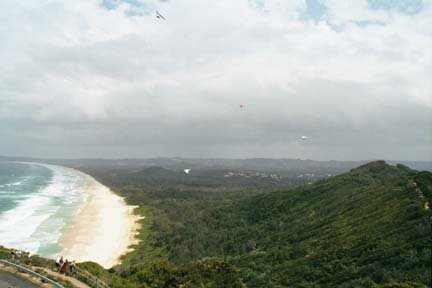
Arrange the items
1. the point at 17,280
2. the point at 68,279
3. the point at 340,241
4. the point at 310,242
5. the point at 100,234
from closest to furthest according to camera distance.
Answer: the point at 17,280 → the point at 68,279 → the point at 340,241 → the point at 310,242 → the point at 100,234

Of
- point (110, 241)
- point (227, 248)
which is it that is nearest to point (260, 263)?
point (227, 248)

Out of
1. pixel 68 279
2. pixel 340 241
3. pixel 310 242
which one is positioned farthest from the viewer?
pixel 310 242

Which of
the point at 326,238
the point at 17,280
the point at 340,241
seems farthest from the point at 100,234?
the point at 340,241

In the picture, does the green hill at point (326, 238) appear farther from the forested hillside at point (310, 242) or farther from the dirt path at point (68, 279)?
the dirt path at point (68, 279)

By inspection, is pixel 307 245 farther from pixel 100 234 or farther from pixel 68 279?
pixel 100 234

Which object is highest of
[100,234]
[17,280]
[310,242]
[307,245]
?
[17,280]

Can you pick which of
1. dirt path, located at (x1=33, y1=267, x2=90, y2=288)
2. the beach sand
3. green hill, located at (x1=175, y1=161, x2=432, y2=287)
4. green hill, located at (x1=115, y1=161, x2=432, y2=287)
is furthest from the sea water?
dirt path, located at (x1=33, y1=267, x2=90, y2=288)

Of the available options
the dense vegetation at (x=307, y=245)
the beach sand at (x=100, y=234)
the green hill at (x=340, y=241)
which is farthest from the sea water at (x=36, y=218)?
the green hill at (x=340, y=241)
